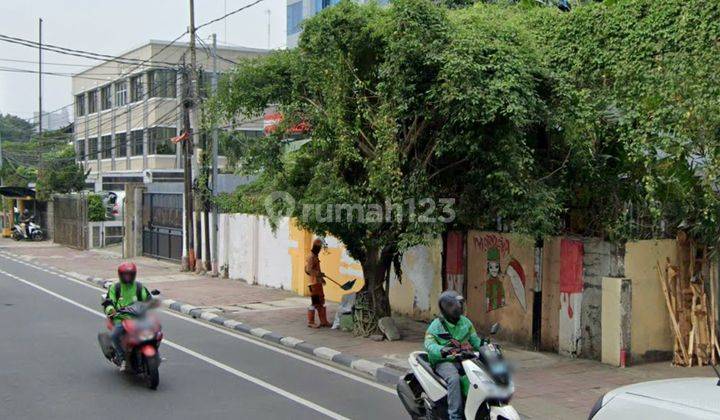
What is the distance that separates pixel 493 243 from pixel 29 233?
3572 centimetres

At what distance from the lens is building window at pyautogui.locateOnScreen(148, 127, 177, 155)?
49000mm

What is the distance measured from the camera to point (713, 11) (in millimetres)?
10898

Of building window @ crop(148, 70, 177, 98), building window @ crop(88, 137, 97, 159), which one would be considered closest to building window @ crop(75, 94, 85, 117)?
building window @ crop(88, 137, 97, 159)

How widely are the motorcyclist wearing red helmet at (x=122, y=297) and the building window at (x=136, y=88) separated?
40629 mm

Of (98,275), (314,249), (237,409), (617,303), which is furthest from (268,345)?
(98,275)

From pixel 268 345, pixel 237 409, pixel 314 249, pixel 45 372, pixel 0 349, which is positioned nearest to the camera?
pixel 237 409

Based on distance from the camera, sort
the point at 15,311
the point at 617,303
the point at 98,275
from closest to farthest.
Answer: the point at 617,303 → the point at 15,311 → the point at 98,275

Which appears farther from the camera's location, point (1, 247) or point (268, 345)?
point (1, 247)

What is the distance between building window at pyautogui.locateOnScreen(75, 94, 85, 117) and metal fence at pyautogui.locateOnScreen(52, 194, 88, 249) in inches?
862

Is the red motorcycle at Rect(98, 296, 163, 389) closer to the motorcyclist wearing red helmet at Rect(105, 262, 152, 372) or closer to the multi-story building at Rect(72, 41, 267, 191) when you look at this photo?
the motorcyclist wearing red helmet at Rect(105, 262, 152, 372)

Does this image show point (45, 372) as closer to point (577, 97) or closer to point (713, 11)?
point (577, 97)

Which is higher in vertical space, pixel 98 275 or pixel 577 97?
pixel 577 97

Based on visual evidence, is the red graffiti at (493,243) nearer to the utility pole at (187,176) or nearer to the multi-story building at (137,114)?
the utility pole at (187,176)

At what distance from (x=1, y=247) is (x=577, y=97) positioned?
1347 inches
